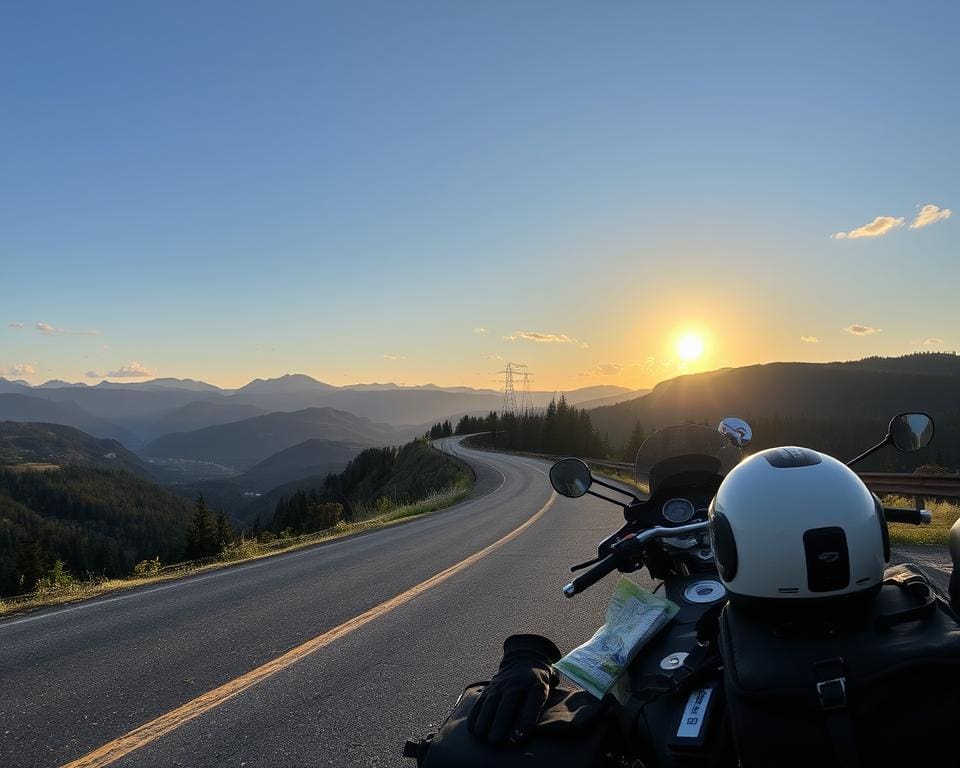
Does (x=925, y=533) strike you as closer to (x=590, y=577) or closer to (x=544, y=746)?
(x=590, y=577)

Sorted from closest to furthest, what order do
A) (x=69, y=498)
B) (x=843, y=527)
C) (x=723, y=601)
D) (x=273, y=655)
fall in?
(x=843, y=527)
(x=723, y=601)
(x=273, y=655)
(x=69, y=498)

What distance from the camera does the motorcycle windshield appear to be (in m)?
2.87

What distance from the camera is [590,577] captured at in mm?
2225

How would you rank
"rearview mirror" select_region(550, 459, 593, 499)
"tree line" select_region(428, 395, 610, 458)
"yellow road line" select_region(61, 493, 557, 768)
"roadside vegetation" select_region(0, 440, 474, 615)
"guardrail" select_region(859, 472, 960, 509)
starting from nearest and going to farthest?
"rearview mirror" select_region(550, 459, 593, 499)
"yellow road line" select_region(61, 493, 557, 768)
"roadside vegetation" select_region(0, 440, 474, 615)
"guardrail" select_region(859, 472, 960, 509)
"tree line" select_region(428, 395, 610, 458)

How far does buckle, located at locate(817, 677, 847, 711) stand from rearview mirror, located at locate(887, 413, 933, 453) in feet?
4.53

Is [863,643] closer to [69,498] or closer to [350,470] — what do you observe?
[350,470]

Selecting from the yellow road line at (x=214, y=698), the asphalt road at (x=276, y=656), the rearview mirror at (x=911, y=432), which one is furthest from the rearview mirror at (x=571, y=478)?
the yellow road line at (x=214, y=698)

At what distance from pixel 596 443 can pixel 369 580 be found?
68784mm

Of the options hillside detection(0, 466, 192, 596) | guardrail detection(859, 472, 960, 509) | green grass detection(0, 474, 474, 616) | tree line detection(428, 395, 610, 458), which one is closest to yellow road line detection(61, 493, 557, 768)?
green grass detection(0, 474, 474, 616)

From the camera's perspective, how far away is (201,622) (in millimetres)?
5875

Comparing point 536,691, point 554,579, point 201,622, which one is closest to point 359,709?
point 536,691

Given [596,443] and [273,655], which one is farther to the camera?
[596,443]

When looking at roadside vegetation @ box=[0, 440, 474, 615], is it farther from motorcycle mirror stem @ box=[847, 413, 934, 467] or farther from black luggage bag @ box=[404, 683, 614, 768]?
motorcycle mirror stem @ box=[847, 413, 934, 467]

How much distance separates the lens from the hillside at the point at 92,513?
99688mm
